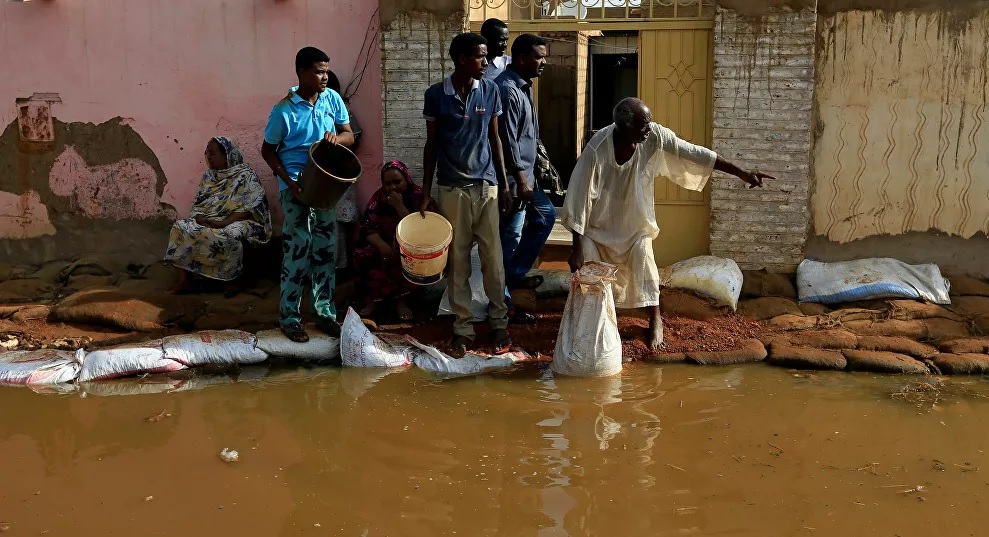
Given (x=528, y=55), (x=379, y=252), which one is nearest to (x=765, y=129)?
(x=528, y=55)

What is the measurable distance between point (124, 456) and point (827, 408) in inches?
141

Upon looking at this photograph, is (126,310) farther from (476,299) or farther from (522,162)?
(522,162)

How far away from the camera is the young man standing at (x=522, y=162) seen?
631 cm

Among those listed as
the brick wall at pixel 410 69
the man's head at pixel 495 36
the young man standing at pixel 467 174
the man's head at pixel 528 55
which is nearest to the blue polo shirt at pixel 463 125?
the young man standing at pixel 467 174

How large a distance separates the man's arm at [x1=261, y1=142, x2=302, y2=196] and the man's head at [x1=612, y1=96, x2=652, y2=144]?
198 centimetres

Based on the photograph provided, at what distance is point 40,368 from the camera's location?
5684mm

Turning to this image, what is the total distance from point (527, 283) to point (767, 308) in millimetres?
1725

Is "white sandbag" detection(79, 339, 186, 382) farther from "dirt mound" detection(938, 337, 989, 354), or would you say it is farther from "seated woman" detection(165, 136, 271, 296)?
"dirt mound" detection(938, 337, 989, 354)

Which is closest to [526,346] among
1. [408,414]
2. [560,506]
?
[408,414]

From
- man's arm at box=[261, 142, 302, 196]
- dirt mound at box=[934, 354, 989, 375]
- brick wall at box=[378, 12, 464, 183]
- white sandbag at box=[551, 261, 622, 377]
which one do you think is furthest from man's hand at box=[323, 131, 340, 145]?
dirt mound at box=[934, 354, 989, 375]

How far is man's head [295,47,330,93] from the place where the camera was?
231 inches

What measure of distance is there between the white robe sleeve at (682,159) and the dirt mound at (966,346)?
1813mm

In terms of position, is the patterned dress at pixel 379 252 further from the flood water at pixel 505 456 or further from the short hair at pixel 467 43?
the short hair at pixel 467 43

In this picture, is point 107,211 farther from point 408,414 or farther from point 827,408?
point 827,408
